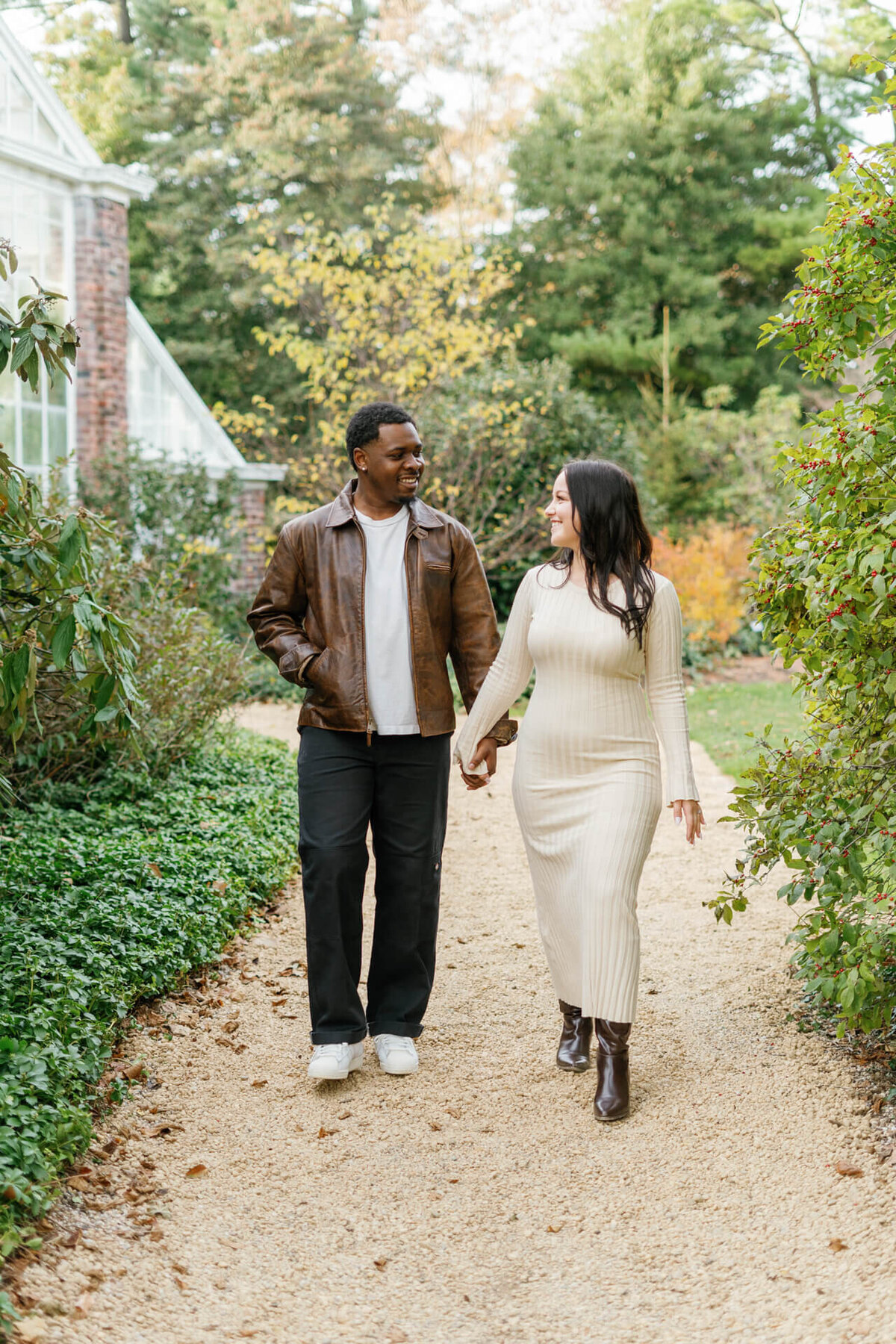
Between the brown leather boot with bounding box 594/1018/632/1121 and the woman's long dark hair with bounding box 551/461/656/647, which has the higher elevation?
the woman's long dark hair with bounding box 551/461/656/647

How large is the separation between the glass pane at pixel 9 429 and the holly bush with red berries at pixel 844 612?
931cm

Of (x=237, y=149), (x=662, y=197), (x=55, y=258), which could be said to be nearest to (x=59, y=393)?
(x=55, y=258)

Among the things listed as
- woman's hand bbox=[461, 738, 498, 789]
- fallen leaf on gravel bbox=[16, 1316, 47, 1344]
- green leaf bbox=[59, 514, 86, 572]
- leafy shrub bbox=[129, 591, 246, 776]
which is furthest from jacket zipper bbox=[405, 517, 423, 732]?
leafy shrub bbox=[129, 591, 246, 776]

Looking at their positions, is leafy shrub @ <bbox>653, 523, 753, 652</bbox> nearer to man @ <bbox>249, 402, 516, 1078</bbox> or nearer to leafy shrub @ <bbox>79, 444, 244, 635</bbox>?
leafy shrub @ <bbox>79, 444, 244, 635</bbox>

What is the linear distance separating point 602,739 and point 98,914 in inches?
85.3

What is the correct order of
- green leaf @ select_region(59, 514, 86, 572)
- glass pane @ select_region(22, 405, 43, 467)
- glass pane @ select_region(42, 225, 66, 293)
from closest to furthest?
green leaf @ select_region(59, 514, 86, 572)
glass pane @ select_region(22, 405, 43, 467)
glass pane @ select_region(42, 225, 66, 293)

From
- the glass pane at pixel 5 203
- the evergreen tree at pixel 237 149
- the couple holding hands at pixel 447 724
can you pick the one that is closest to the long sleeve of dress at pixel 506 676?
the couple holding hands at pixel 447 724

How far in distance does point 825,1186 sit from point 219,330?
22.7m

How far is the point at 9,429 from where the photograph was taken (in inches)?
459

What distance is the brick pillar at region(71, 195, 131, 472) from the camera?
1260cm

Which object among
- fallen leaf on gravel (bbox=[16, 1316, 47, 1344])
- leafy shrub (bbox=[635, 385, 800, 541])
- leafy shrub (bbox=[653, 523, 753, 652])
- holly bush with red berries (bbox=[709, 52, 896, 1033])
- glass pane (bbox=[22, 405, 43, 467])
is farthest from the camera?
leafy shrub (bbox=[635, 385, 800, 541])

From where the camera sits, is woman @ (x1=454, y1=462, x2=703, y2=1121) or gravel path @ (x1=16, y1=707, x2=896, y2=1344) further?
woman @ (x1=454, y1=462, x2=703, y2=1121)

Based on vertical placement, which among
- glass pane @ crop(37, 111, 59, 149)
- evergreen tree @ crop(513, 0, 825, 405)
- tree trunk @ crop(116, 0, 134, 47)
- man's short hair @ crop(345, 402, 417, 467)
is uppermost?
tree trunk @ crop(116, 0, 134, 47)

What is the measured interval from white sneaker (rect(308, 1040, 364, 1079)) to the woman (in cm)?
76
